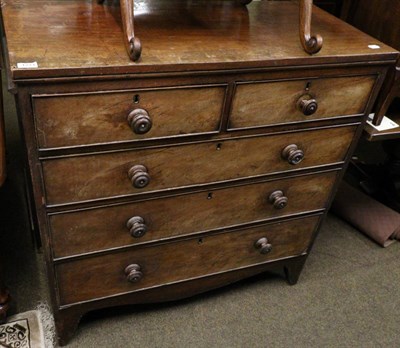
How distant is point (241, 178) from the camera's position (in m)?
1.24

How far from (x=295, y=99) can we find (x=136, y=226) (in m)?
0.54

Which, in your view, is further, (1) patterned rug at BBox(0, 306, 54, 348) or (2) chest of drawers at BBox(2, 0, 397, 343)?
(1) patterned rug at BBox(0, 306, 54, 348)

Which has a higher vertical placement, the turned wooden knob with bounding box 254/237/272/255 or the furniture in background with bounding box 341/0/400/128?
the furniture in background with bounding box 341/0/400/128

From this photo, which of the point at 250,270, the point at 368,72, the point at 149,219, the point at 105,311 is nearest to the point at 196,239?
the point at 149,219

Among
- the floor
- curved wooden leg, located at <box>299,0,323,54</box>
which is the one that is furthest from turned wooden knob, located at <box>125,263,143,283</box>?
curved wooden leg, located at <box>299,0,323,54</box>

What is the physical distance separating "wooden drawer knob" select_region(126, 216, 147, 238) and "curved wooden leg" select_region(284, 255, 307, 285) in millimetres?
661

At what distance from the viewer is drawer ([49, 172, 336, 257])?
3.71 feet

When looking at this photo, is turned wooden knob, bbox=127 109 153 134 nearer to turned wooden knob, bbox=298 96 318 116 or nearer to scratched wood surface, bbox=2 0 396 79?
scratched wood surface, bbox=2 0 396 79

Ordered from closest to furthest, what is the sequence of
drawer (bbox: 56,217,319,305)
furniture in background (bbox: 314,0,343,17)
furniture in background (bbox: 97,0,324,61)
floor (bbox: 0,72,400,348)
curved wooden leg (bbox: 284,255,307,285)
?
1. furniture in background (bbox: 97,0,324,61)
2. drawer (bbox: 56,217,319,305)
3. floor (bbox: 0,72,400,348)
4. curved wooden leg (bbox: 284,255,307,285)
5. furniture in background (bbox: 314,0,343,17)

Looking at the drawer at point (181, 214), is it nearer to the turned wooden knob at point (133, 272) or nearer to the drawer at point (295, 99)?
the turned wooden knob at point (133, 272)

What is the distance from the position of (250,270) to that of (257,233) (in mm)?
182

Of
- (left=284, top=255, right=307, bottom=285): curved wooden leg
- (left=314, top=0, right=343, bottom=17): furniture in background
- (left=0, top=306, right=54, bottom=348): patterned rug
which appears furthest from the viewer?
(left=314, top=0, right=343, bottom=17): furniture in background

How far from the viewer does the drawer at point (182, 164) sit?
102cm

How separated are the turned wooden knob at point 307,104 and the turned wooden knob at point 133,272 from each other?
0.65 metres
